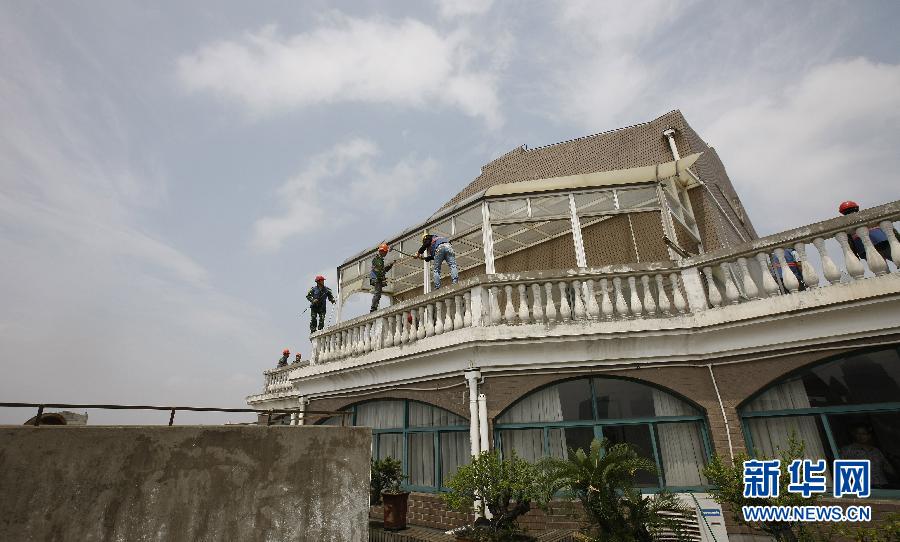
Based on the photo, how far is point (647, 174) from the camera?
32.0 ft

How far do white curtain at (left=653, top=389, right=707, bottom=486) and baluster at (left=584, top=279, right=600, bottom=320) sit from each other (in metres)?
1.73

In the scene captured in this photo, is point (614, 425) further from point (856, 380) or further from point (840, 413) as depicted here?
point (856, 380)

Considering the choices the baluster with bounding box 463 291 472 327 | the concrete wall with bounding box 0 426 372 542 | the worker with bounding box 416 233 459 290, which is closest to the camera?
the concrete wall with bounding box 0 426 372 542

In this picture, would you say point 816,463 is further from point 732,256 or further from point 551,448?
point 551,448

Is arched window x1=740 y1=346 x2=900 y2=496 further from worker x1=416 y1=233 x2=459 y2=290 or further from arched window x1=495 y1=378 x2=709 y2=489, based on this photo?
worker x1=416 y1=233 x2=459 y2=290

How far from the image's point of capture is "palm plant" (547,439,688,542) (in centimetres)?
526

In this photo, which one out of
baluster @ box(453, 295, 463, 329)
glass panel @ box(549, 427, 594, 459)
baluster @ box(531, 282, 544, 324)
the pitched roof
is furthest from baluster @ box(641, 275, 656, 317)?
the pitched roof

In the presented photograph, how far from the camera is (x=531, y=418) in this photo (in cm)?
734

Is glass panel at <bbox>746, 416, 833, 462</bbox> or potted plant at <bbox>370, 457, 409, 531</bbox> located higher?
glass panel at <bbox>746, 416, 833, 462</bbox>

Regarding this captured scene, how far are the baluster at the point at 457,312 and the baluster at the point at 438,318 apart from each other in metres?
0.28

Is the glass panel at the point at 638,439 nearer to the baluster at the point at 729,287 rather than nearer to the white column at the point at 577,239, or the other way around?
the baluster at the point at 729,287

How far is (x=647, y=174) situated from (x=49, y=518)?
11144 mm

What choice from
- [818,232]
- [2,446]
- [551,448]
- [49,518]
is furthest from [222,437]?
[818,232]

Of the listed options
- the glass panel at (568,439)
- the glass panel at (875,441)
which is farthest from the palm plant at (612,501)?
the glass panel at (875,441)
